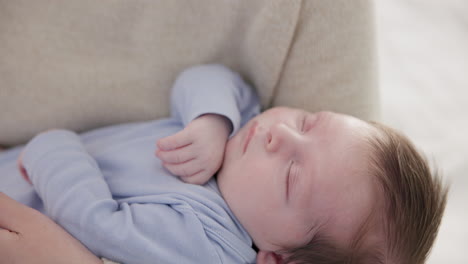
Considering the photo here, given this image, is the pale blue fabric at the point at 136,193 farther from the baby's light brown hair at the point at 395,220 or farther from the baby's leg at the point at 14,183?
the baby's light brown hair at the point at 395,220

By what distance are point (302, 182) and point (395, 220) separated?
199mm

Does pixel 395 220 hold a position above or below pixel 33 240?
above

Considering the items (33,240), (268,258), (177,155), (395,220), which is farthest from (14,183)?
(395,220)

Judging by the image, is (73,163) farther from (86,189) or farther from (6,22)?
(6,22)

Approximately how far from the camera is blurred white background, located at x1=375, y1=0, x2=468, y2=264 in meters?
1.44

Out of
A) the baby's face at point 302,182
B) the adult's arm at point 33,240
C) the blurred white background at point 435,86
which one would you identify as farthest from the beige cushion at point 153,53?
the blurred white background at point 435,86

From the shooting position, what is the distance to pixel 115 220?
36.2 inches

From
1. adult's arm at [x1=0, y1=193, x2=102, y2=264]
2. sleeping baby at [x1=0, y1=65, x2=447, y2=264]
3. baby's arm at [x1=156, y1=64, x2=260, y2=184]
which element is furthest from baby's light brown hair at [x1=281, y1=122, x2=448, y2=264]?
adult's arm at [x1=0, y1=193, x2=102, y2=264]

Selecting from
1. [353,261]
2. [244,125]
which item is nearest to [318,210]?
[353,261]

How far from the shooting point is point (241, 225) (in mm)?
997

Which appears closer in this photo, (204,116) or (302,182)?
(302,182)

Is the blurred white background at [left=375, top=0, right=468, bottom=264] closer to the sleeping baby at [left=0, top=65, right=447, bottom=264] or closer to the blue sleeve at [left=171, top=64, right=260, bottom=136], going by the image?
the sleeping baby at [left=0, top=65, right=447, bottom=264]

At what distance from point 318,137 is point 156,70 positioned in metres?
0.48

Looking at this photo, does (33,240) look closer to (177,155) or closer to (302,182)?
(177,155)
